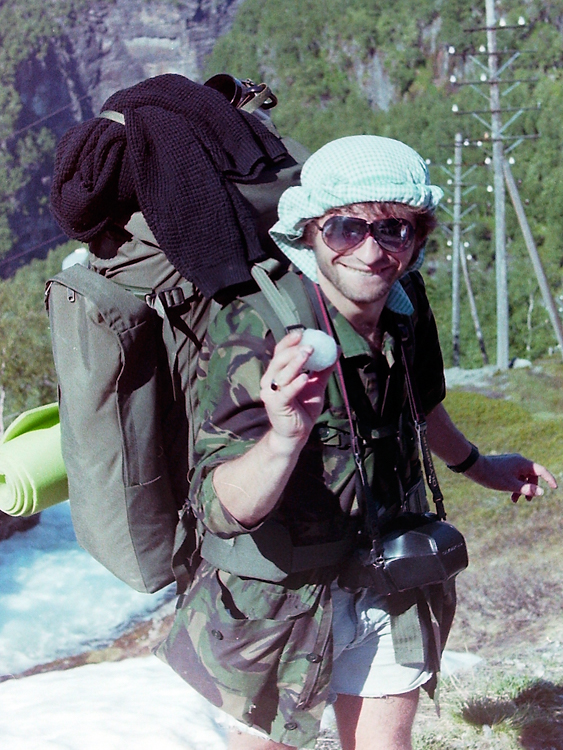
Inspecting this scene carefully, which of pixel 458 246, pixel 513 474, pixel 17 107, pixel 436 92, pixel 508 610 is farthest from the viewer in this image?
pixel 436 92

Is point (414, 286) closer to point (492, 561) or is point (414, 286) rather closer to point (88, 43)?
A: point (492, 561)

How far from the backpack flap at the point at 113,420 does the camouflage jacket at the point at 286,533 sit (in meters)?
0.11

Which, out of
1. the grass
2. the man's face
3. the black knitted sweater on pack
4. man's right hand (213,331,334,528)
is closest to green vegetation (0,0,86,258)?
the grass

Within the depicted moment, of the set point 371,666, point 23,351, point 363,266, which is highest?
point 363,266

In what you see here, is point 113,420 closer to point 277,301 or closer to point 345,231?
point 277,301

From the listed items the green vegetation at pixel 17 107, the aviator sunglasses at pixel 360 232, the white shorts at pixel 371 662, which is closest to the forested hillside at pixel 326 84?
the green vegetation at pixel 17 107

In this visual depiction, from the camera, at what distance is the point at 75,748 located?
2996 millimetres

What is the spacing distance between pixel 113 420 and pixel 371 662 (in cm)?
66

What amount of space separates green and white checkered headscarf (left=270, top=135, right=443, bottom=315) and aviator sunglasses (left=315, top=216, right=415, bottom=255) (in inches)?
1.1

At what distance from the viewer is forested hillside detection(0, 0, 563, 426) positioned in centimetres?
1428

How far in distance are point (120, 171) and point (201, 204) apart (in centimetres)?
16

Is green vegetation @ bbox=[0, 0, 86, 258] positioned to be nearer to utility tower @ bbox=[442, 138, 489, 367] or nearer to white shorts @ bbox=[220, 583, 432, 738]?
utility tower @ bbox=[442, 138, 489, 367]

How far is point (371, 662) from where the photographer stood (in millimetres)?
1629

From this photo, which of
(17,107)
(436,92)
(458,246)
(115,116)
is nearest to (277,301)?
(115,116)
